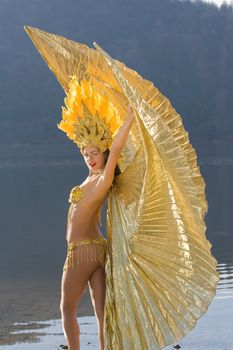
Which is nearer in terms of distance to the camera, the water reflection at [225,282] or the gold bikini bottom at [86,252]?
the gold bikini bottom at [86,252]

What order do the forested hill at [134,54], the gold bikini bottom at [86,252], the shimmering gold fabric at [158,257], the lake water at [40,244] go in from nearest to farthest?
the shimmering gold fabric at [158,257], the gold bikini bottom at [86,252], the lake water at [40,244], the forested hill at [134,54]

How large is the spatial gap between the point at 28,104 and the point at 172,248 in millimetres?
93162

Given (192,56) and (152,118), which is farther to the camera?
(192,56)

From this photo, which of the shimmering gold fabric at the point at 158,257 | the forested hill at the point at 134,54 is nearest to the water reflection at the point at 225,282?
the shimmering gold fabric at the point at 158,257

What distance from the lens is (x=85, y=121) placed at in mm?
4465

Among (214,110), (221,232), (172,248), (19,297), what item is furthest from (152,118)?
(214,110)

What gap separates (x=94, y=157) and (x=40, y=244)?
14727 mm

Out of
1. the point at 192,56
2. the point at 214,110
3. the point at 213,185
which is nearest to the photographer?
the point at 213,185

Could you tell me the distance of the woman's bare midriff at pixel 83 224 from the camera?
4.44 m

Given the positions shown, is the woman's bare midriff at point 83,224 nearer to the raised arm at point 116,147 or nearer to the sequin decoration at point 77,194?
the sequin decoration at point 77,194

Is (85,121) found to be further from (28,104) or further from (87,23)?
(87,23)

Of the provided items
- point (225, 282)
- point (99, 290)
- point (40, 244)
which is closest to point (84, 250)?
point (99, 290)

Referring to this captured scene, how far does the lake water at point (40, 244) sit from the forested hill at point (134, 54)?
5254 centimetres

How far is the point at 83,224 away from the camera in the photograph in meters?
4.44
